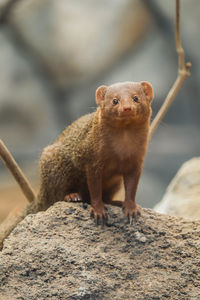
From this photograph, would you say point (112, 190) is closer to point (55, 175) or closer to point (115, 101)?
point (55, 175)

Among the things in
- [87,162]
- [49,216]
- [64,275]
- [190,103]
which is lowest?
[190,103]

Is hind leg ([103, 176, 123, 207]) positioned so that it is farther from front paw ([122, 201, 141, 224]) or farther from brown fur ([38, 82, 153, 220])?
front paw ([122, 201, 141, 224])

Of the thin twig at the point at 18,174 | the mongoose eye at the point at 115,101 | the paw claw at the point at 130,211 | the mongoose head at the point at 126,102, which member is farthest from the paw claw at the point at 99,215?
the thin twig at the point at 18,174

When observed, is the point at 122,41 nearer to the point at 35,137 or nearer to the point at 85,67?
the point at 85,67

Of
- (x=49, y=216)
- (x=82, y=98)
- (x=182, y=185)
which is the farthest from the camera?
(x=82, y=98)

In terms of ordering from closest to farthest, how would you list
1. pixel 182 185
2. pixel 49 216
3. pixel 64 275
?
pixel 64 275 < pixel 49 216 < pixel 182 185

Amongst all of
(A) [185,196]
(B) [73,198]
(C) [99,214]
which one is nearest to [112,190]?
(B) [73,198]

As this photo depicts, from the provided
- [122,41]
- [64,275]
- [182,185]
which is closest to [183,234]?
[64,275]
